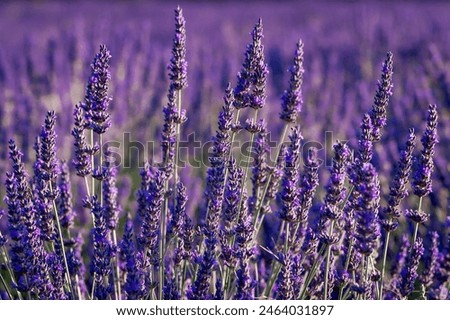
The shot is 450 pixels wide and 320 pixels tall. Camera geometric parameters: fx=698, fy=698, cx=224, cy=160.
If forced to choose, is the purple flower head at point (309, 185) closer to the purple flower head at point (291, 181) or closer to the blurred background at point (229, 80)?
the purple flower head at point (291, 181)

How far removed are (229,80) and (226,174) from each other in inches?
151

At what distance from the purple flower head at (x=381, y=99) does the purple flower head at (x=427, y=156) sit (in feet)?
0.54

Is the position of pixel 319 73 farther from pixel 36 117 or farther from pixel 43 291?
pixel 43 291

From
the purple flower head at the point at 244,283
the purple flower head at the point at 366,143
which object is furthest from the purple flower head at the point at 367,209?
the purple flower head at the point at 244,283

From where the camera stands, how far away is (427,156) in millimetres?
2074

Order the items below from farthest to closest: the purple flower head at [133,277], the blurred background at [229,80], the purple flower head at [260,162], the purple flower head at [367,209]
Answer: the blurred background at [229,80]
the purple flower head at [260,162]
the purple flower head at [133,277]
the purple flower head at [367,209]

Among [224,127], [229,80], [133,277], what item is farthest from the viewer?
[229,80]

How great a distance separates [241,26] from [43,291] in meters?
8.89

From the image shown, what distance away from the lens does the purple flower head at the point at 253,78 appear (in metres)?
2.23

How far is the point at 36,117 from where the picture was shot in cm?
514

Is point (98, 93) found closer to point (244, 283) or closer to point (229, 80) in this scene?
point (244, 283)

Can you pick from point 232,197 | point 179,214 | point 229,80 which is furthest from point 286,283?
point 229,80

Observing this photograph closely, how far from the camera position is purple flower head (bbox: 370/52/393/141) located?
7.14 feet

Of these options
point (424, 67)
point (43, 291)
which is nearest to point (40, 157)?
point (43, 291)
